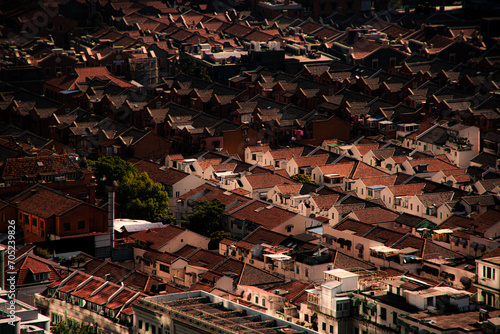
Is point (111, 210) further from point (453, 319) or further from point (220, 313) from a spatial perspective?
point (453, 319)

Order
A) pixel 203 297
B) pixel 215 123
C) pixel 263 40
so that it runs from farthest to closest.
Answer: pixel 263 40 → pixel 215 123 → pixel 203 297

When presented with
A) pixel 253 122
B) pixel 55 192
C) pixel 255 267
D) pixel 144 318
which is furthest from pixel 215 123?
pixel 144 318

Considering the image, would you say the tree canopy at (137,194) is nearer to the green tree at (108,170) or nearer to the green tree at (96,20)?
the green tree at (108,170)

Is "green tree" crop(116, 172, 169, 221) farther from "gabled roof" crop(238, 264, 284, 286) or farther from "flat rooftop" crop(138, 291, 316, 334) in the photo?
"flat rooftop" crop(138, 291, 316, 334)

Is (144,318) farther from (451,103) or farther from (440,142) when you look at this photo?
(451,103)

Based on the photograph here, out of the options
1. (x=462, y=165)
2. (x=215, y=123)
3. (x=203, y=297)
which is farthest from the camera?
(x=215, y=123)

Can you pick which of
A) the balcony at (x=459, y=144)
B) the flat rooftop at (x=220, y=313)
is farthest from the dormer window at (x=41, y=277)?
the balcony at (x=459, y=144)

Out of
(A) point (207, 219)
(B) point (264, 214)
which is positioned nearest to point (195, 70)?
(B) point (264, 214)

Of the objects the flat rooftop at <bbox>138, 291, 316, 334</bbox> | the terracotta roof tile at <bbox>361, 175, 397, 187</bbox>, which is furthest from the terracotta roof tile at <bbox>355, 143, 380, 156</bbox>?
the flat rooftop at <bbox>138, 291, 316, 334</bbox>
